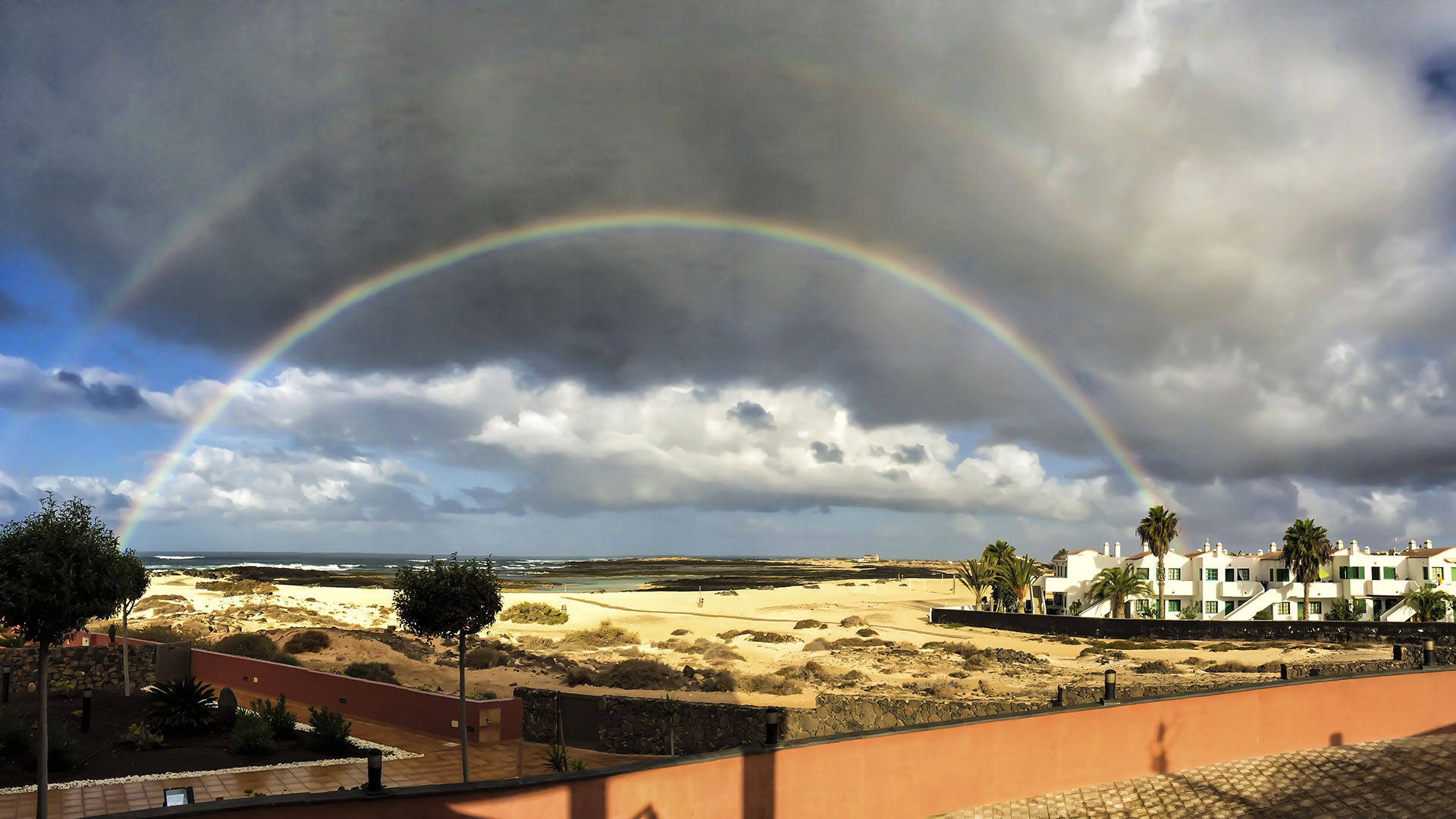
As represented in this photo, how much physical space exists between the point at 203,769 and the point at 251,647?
697 inches

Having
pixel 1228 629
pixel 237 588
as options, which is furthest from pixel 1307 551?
pixel 237 588

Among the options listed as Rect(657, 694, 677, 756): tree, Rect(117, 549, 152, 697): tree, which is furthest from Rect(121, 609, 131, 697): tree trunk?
Rect(657, 694, 677, 756): tree

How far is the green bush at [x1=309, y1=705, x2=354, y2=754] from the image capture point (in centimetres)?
1686

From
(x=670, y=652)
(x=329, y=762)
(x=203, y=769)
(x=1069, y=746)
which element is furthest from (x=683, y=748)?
(x=670, y=652)

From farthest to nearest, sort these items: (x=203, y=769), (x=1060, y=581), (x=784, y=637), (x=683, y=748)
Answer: (x=1060, y=581) < (x=784, y=637) < (x=683, y=748) < (x=203, y=769)

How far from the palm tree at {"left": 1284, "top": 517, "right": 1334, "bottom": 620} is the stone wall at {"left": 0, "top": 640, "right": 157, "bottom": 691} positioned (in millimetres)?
66859

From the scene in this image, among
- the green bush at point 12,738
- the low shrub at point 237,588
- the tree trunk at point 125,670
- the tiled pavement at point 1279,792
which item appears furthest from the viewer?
→ the low shrub at point 237,588

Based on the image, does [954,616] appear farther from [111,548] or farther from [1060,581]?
[111,548]

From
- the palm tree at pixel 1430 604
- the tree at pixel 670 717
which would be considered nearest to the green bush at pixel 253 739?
the tree at pixel 670 717

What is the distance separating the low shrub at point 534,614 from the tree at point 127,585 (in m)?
35.3

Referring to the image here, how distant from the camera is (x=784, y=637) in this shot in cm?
5059

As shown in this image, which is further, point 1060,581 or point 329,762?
point 1060,581

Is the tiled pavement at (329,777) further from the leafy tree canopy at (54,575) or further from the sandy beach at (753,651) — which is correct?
the sandy beach at (753,651)

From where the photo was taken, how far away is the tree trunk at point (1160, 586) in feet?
201
